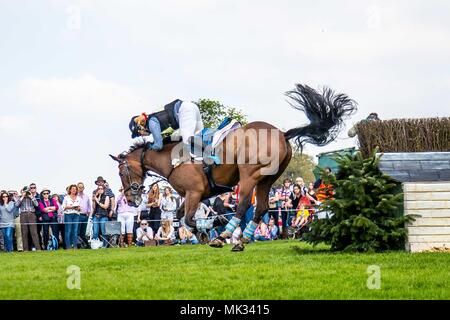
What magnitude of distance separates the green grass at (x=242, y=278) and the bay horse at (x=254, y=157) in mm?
2318

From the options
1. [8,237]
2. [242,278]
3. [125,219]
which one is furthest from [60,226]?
[242,278]

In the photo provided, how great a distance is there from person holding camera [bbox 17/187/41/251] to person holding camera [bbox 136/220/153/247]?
286cm

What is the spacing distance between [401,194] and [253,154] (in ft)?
9.81

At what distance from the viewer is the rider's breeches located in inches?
617

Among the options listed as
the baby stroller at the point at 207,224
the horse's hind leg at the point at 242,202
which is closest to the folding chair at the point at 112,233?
the baby stroller at the point at 207,224

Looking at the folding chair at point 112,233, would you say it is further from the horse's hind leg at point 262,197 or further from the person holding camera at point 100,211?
the horse's hind leg at point 262,197

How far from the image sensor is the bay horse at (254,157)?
49.2 ft

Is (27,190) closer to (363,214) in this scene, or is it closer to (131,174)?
(131,174)

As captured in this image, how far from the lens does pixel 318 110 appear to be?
15.5 m

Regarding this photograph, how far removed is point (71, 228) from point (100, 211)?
0.95 m

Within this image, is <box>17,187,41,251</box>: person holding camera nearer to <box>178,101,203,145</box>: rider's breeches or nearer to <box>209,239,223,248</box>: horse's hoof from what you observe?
<box>178,101,203,145</box>: rider's breeches

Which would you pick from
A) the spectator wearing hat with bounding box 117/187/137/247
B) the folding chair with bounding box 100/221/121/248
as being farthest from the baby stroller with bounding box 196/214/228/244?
the folding chair with bounding box 100/221/121/248
